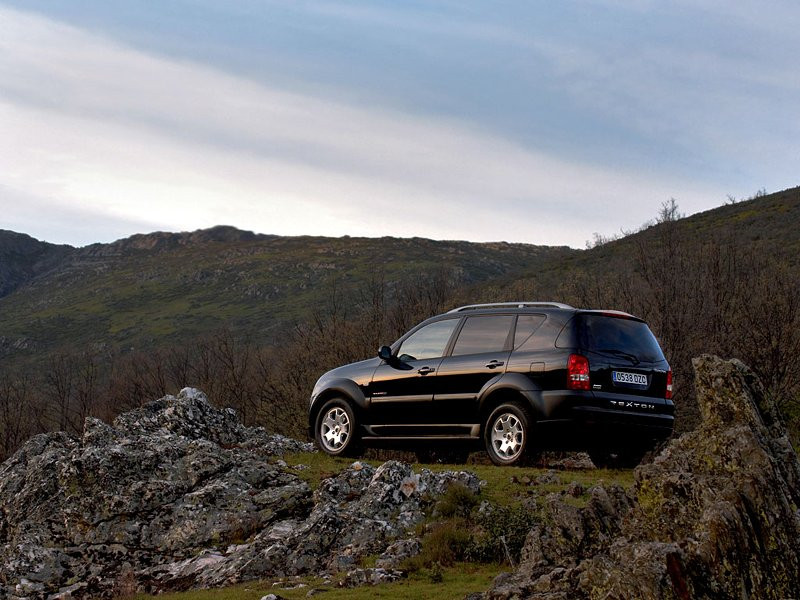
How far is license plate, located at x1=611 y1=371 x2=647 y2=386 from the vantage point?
1134cm

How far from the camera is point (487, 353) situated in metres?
12.2

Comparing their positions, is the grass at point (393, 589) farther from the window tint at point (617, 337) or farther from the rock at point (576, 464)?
the rock at point (576, 464)

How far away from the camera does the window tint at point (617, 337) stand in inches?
448

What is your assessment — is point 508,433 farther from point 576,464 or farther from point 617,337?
point 617,337

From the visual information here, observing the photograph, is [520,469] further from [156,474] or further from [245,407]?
[245,407]

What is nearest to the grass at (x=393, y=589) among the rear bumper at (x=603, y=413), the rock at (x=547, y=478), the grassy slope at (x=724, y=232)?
the rock at (x=547, y=478)

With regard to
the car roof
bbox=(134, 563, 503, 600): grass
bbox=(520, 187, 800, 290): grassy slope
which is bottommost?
bbox=(134, 563, 503, 600): grass

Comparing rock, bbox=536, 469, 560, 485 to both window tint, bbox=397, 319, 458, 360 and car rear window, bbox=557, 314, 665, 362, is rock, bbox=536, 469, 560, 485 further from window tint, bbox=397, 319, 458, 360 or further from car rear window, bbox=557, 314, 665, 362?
window tint, bbox=397, 319, 458, 360

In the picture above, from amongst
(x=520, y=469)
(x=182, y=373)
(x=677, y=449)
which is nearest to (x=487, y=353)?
(x=520, y=469)

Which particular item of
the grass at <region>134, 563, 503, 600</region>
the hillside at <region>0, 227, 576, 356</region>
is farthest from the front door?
the hillside at <region>0, 227, 576, 356</region>

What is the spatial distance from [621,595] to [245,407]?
49902mm

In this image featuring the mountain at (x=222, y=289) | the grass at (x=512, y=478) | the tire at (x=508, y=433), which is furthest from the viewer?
the mountain at (x=222, y=289)

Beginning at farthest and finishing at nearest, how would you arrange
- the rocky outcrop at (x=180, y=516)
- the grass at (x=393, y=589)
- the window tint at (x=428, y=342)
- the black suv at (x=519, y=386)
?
the window tint at (x=428, y=342) < the black suv at (x=519, y=386) < the rocky outcrop at (x=180, y=516) < the grass at (x=393, y=589)

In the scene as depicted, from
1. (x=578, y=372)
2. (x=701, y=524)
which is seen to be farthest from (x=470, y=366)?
(x=701, y=524)
